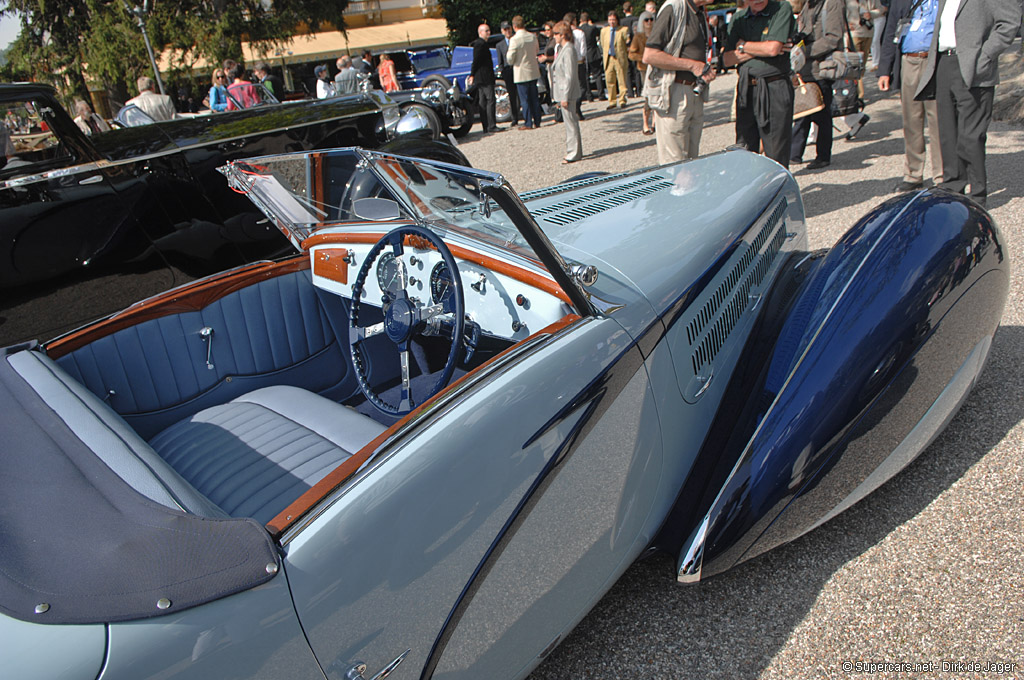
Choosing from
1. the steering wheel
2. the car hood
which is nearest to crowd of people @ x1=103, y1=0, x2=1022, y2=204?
the car hood

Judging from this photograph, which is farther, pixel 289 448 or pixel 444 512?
pixel 289 448

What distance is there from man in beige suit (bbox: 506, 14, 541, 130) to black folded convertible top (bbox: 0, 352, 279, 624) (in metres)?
9.66

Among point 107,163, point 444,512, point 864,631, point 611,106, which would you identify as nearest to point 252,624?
point 444,512

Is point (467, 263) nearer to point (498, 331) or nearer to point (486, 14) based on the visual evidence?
point (498, 331)

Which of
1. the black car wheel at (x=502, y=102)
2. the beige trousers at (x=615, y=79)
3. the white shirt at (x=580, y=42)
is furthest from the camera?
the black car wheel at (x=502, y=102)

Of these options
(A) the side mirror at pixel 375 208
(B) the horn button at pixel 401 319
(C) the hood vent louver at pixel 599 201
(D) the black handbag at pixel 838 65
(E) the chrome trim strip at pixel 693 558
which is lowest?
(E) the chrome trim strip at pixel 693 558

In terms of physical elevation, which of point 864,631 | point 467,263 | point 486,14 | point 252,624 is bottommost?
point 864,631

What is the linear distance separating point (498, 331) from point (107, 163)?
328 centimetres

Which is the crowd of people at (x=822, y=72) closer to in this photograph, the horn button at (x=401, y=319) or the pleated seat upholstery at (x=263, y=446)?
the horn button at (x=401, y=319)

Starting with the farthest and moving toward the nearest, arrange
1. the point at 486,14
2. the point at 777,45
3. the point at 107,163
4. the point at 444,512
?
the point at 486,14
the point at 777,45
the point at 107,163
the point at 444,512

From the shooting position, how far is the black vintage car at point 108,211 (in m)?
3.77

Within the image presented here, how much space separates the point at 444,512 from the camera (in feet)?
4.53

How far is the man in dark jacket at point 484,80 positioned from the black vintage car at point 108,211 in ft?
23.4

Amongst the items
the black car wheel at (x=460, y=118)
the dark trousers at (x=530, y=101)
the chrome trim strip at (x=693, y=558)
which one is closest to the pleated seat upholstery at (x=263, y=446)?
the chrome trim strip at (x=693, y=558)
